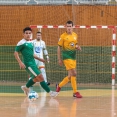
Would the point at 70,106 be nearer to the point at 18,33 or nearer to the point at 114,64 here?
the point at 114,64

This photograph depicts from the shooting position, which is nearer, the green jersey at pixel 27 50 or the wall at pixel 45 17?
the green jersey at pixel 27 50

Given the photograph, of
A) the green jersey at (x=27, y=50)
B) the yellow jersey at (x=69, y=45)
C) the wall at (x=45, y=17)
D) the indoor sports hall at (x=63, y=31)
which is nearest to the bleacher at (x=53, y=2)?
the indoor sports hall at (x=63, y=31)

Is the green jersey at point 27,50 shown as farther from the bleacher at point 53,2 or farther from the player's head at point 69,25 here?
the bleacher at point 53,2

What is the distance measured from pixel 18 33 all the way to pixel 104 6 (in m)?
3.92

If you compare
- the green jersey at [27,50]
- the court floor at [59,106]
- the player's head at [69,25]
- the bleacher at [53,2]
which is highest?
the bleacher at [53,2]

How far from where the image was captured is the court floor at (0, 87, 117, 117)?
1002cm

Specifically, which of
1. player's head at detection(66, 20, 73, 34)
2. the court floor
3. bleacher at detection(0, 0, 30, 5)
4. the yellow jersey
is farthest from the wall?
the court floor

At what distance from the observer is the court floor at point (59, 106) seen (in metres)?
10.0

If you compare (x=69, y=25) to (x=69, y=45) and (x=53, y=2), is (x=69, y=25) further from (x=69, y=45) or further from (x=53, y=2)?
(x=53, y=2)

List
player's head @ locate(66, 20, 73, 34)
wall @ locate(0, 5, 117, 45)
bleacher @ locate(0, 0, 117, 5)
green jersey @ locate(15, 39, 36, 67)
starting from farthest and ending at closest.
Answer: bleacher @ locate(0, 0, 117, 5) < wall @ locate(0, 5, 117, 45) < player's head @ locate(66, 20, 73, 34) < green jersey @ locate(15, 39, 36, 67)

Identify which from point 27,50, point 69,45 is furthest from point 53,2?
point 27,50

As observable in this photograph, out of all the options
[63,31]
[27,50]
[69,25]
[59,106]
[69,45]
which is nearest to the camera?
[59,106]

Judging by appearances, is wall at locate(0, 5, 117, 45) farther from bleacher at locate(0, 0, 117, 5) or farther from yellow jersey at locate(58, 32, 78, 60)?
yellow jersey at locate(58, 32, 78, 60)

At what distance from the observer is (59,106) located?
11430 millimetres
